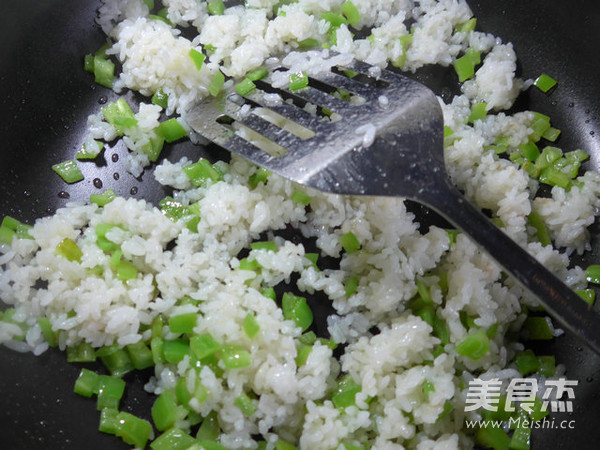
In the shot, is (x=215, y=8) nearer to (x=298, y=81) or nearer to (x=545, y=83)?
(x=298, y=81)

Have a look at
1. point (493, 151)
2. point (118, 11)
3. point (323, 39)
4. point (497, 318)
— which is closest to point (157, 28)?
point (118, 11)

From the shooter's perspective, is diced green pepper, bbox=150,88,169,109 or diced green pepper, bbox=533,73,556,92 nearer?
diced green pepper, bbox=150,88,169,109

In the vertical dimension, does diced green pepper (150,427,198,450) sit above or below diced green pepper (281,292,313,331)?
below

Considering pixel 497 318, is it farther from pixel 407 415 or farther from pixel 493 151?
pixel 493 151

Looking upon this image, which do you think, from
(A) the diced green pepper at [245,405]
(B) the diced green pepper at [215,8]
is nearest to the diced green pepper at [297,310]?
(A) the diced green pepper at [245,405]

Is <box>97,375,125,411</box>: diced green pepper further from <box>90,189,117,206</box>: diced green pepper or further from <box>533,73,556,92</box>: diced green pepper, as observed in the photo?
<box>533,73,556,92</box>: diced green pepper

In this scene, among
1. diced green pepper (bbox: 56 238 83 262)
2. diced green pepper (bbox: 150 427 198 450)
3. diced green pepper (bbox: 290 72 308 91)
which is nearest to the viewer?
diced green pepper (bbox: 150 427 198 450)

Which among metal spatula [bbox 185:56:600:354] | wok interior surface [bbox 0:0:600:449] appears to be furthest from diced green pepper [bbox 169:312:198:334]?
metal spatula [bbox 185:56:600:354]

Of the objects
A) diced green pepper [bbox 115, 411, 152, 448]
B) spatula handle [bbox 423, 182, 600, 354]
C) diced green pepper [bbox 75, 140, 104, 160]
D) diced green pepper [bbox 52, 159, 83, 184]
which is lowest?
diced green pepper [bbox 115, 411, 152, 448]
